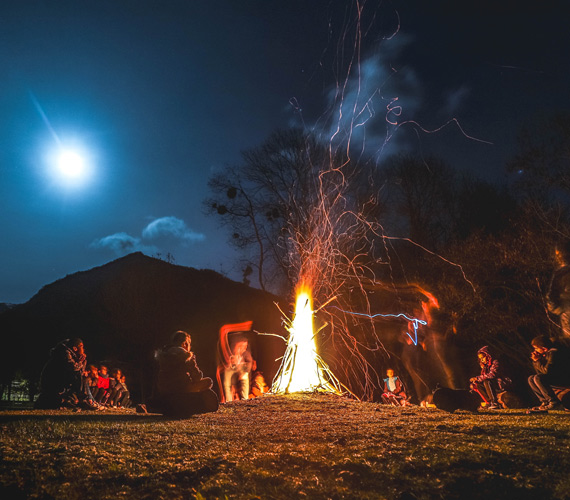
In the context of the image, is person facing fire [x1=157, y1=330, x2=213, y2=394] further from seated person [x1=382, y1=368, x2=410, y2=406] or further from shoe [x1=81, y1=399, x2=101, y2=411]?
seated person [x1=382, y1=368, x2=410, y2=406]

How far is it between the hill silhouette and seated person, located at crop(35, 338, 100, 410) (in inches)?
357

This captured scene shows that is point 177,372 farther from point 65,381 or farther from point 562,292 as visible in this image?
point 562,292

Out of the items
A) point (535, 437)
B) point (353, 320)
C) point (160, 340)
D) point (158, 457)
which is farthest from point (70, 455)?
point (353, 320)

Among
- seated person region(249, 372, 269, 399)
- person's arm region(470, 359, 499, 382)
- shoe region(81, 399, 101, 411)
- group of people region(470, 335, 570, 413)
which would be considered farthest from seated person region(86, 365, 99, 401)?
group of people region(470, 335, 570, 413)

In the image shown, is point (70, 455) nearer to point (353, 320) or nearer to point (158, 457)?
point (158, 457)

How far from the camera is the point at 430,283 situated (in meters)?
15.8

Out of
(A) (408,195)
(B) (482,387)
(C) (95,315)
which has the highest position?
(A) (408,195)

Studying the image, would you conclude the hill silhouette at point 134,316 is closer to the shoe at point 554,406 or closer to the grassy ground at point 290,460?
the grassy ground at point 290,460

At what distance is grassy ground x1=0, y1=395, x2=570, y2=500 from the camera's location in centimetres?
317

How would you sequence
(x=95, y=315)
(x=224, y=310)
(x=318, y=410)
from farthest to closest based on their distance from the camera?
(x=224, y=310) < (x=95, y=315) < (x=318, y=410)

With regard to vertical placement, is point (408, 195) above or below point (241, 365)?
above

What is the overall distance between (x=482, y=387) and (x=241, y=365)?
10838 millimetres

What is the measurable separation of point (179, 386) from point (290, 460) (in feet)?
14.0

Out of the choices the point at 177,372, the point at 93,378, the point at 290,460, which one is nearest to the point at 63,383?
the point at 93,378
